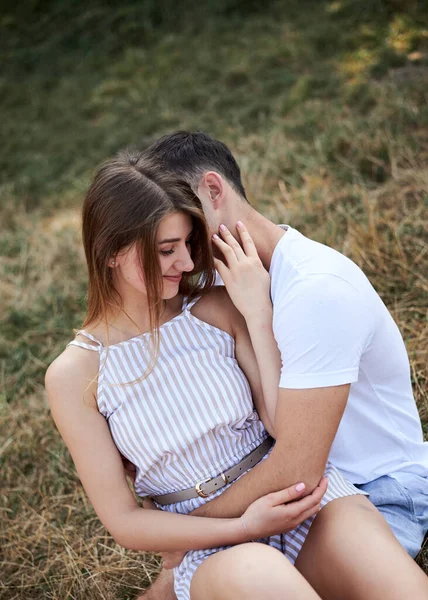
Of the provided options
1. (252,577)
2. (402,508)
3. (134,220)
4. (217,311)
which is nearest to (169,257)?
(134,220)

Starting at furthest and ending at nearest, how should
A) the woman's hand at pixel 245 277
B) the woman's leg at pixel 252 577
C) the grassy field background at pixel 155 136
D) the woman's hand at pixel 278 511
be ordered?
the grassy field background at pixel 155 136 → the woman's hand at pixel 245 277 → the woman's hand at pixel 278 511 → the woman's leg at pixel 252 577

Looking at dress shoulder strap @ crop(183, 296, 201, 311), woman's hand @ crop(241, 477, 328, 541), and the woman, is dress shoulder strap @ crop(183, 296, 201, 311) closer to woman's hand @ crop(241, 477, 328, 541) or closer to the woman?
the woman

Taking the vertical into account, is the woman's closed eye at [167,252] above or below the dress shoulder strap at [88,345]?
above

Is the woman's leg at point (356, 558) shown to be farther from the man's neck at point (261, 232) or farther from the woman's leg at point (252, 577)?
the man's neck at point (261, 232)

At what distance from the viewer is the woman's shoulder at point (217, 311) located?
93.4 inches

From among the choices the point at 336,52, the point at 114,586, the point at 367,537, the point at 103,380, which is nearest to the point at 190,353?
the point at 103,380

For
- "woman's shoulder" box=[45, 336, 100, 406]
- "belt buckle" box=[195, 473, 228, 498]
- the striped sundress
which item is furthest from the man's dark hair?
"belt buckle" box=[195, 473, 228, 498]

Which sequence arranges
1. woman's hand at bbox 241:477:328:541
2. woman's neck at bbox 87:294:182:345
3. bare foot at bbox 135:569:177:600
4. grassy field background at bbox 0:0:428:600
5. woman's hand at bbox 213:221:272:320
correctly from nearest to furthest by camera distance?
woman's hand at bbox 241:477:328:541, woman's hand at bbox 213:221:272:320, woman's neck at bbox 87:294:182:345, bare foot at bbox 135:569:177:600, grassy field background at bbox 0:0:428:600

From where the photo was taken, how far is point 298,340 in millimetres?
2039

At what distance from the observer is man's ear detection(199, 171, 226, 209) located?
7.92 ft

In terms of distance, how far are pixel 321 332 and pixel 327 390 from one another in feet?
0.53

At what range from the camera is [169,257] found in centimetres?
221

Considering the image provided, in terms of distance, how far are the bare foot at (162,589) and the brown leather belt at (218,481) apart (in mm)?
467

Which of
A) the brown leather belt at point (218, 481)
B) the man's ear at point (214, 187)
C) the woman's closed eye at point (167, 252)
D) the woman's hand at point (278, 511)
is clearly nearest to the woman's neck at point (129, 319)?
the woman's closed eye at point (167, 252)
